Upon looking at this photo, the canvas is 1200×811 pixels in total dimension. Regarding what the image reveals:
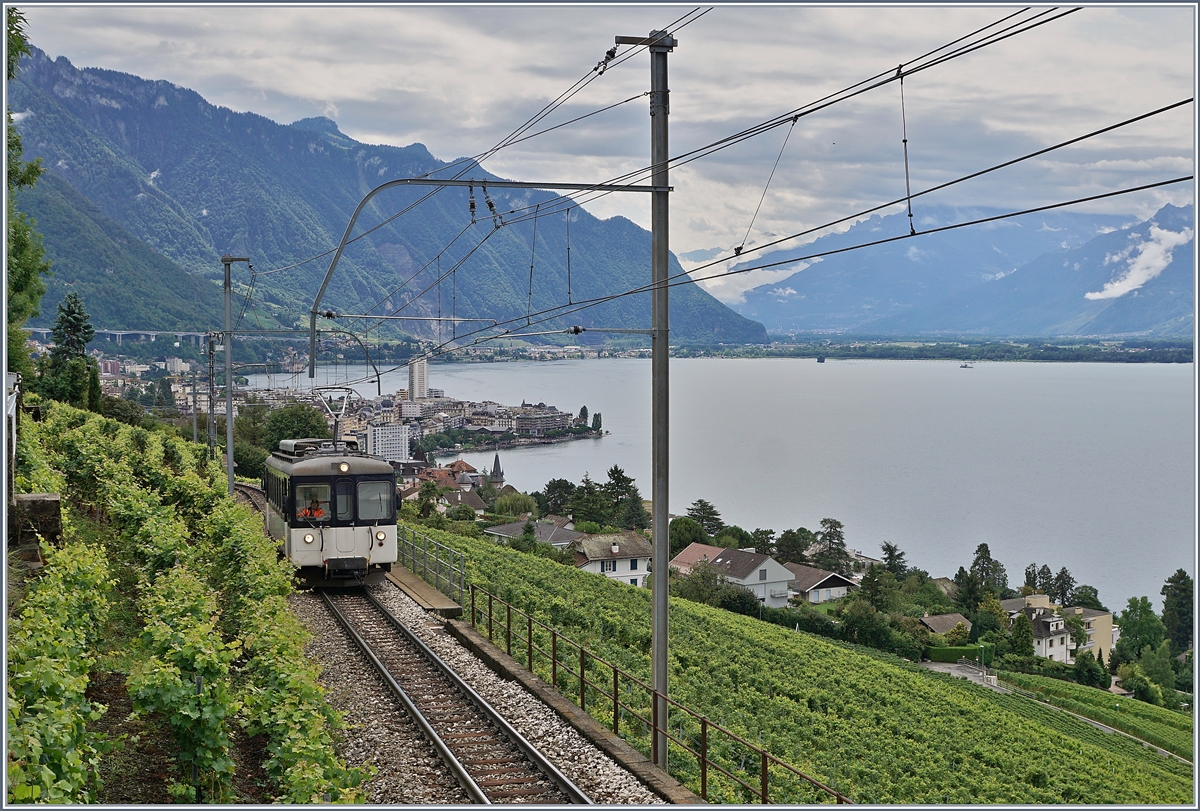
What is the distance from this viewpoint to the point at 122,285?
4407 inches

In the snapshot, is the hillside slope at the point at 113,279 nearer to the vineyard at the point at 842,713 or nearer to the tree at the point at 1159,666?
the vineyard at the point at 842,713

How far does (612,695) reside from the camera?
11.2 meters

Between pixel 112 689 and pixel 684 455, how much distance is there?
11982 centimetres

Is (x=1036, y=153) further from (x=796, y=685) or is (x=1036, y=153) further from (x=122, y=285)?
(x=122, y=285)

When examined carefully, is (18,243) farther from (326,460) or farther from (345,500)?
(345,500)

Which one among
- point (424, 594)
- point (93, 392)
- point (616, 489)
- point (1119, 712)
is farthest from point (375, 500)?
point (616, 489)

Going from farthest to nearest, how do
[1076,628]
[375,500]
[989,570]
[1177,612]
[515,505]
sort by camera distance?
1. [515,505]
2. [989,570]
3. [1177,612]
4. [1076,628]
5. [375,500]

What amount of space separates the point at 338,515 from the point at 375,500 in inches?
27.7

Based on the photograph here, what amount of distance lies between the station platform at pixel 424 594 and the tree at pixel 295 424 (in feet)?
105

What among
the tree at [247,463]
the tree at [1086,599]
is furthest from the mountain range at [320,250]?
the tree at [1086,599]

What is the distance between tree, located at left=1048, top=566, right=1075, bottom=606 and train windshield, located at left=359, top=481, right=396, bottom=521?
7835cm

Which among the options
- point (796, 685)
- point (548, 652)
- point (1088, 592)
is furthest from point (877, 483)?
point (548, 652)

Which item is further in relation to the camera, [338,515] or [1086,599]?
[1086,599]

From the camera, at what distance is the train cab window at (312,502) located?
58.3 ft
